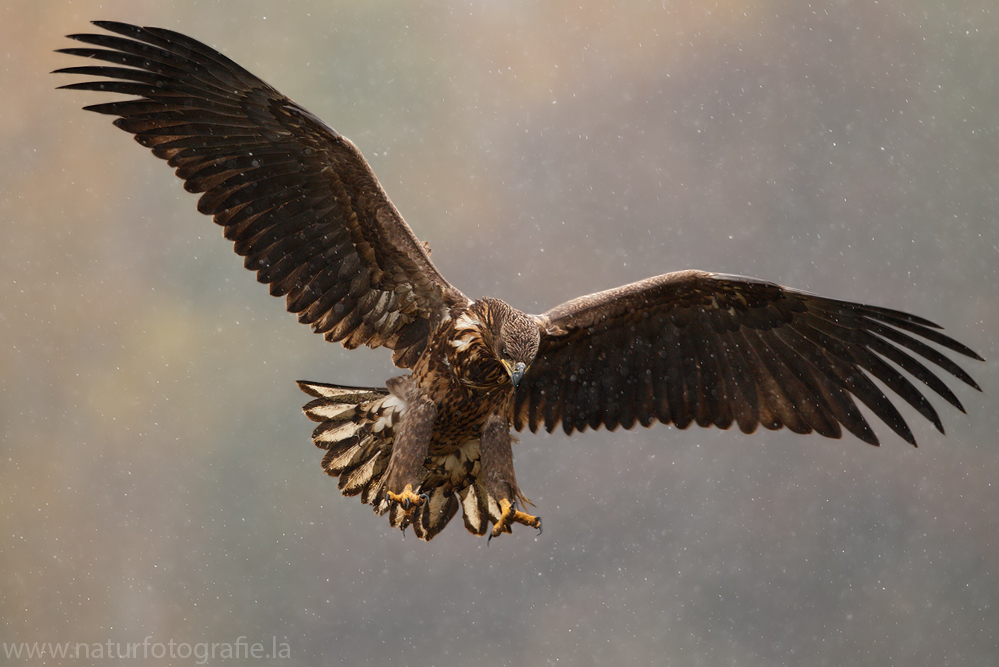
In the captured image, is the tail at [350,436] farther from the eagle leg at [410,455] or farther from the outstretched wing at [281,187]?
the eagle leg at [410,455]

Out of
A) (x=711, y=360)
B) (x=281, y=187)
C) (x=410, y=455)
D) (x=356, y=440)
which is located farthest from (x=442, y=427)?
(x=711, y=360)

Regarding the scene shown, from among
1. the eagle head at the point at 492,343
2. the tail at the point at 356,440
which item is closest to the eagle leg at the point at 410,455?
the eagle head at the point at 492,343

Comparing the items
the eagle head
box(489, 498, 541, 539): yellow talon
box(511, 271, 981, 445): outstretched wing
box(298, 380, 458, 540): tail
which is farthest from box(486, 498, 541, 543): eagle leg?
box(511, 271, 981, 445): outstretched wing

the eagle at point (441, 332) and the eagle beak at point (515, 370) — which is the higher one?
the eagle at point (441, 332)

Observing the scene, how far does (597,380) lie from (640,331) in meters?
0.37

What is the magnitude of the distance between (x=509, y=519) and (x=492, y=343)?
78 centimetres

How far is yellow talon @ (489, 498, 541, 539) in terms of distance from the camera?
415 centimetres

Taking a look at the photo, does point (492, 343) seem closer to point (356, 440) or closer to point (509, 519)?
point (509, 519)

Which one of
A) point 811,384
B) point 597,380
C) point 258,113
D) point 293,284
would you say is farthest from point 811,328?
point 258,113

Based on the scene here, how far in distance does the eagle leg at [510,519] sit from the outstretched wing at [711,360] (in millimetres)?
1056

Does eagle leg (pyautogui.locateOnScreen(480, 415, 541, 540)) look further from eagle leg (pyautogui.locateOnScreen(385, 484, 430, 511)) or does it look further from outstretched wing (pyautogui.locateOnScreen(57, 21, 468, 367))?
outstretched wing (pyautogui.locateOnScreen(57, 21, 468, 367))

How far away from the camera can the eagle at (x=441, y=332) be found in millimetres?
4496

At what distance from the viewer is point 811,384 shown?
516cm

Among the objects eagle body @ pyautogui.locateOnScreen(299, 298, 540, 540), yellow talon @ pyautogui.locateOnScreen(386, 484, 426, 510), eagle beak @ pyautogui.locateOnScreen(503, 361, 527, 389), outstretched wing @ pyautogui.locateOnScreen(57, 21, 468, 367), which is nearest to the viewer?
eagle beak @ pyautogui.locateOnScreen(503, 361, 527, 389)
